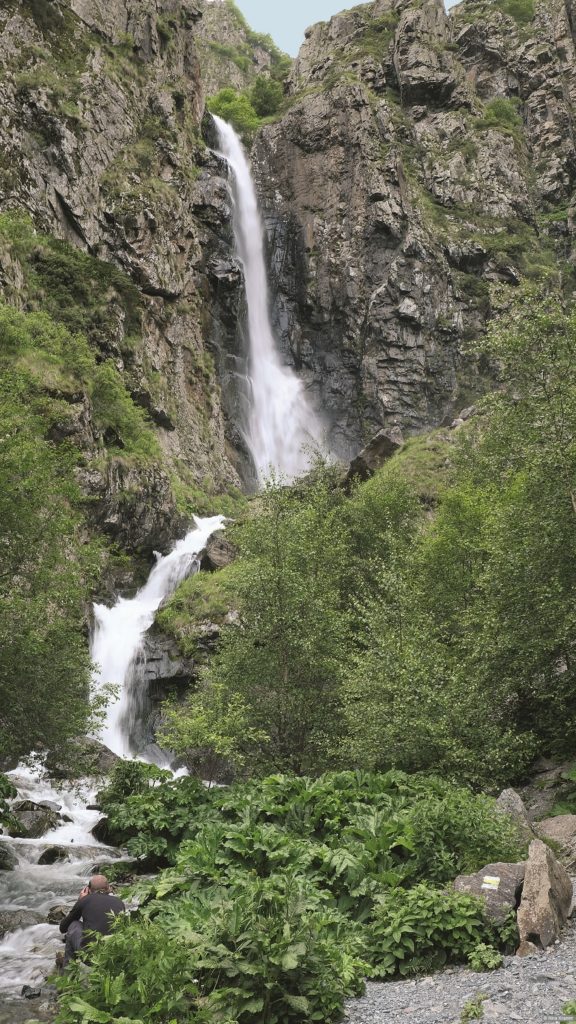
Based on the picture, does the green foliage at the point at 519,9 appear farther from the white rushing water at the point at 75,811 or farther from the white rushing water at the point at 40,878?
the white rushing water at the point at 40,878

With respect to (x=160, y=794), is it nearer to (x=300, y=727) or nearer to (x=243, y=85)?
(x=300, y=727)

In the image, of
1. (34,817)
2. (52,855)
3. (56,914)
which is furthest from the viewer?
(34,817)

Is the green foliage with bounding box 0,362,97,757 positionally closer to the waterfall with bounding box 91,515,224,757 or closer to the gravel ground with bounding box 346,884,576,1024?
the waterfall with bounding box 91,515,224,757

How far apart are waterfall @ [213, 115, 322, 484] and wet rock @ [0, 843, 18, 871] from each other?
4138 centimetres

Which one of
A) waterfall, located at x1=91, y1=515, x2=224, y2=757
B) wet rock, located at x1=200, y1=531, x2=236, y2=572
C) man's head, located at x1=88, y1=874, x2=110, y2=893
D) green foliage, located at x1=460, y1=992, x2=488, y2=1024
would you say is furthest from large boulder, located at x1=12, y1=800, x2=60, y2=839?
wet rock, located at x1=200, y1=531, x2=236, y2=572

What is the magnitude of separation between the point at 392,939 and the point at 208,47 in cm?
12889

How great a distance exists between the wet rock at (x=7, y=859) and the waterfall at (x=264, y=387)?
4138cm

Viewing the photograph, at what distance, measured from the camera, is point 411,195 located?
236ft

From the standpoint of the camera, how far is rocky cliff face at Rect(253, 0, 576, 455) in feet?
213

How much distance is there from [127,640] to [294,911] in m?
27.8

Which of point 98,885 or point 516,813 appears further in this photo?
point 516,813

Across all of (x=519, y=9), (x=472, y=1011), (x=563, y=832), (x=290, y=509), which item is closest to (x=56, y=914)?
(x=563, y=832)

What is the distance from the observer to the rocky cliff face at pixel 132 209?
4056 cm

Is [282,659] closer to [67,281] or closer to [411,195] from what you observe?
[67,281]
